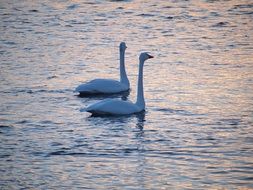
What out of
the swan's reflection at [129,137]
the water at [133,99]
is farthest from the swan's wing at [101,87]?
the swan's reflection at [129,137]

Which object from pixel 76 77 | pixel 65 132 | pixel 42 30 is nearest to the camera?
pixel 65 132

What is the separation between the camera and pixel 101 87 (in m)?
15.4

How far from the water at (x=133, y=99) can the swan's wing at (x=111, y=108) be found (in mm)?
137

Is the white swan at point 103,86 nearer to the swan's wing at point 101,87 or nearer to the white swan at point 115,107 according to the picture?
the swan's wing at point 101,87

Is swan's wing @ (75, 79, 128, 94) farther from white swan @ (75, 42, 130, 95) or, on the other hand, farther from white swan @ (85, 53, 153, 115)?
white swan @ (85, 53, 153, 115)

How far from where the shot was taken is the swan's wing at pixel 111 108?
44.4 ft

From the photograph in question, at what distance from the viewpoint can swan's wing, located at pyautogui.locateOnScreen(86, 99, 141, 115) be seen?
13.5 m

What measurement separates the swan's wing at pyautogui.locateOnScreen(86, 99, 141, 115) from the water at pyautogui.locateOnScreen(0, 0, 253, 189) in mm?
137

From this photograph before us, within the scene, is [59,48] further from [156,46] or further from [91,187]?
[91,187]

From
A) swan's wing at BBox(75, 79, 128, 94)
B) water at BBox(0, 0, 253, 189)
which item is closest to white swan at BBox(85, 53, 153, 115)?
water at BBox(0, 0, 253, 189)

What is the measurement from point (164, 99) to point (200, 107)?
2.83 ft

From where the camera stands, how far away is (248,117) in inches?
523

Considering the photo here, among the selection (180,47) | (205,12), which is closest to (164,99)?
(180,47)

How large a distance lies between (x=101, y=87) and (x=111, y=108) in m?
1.81
